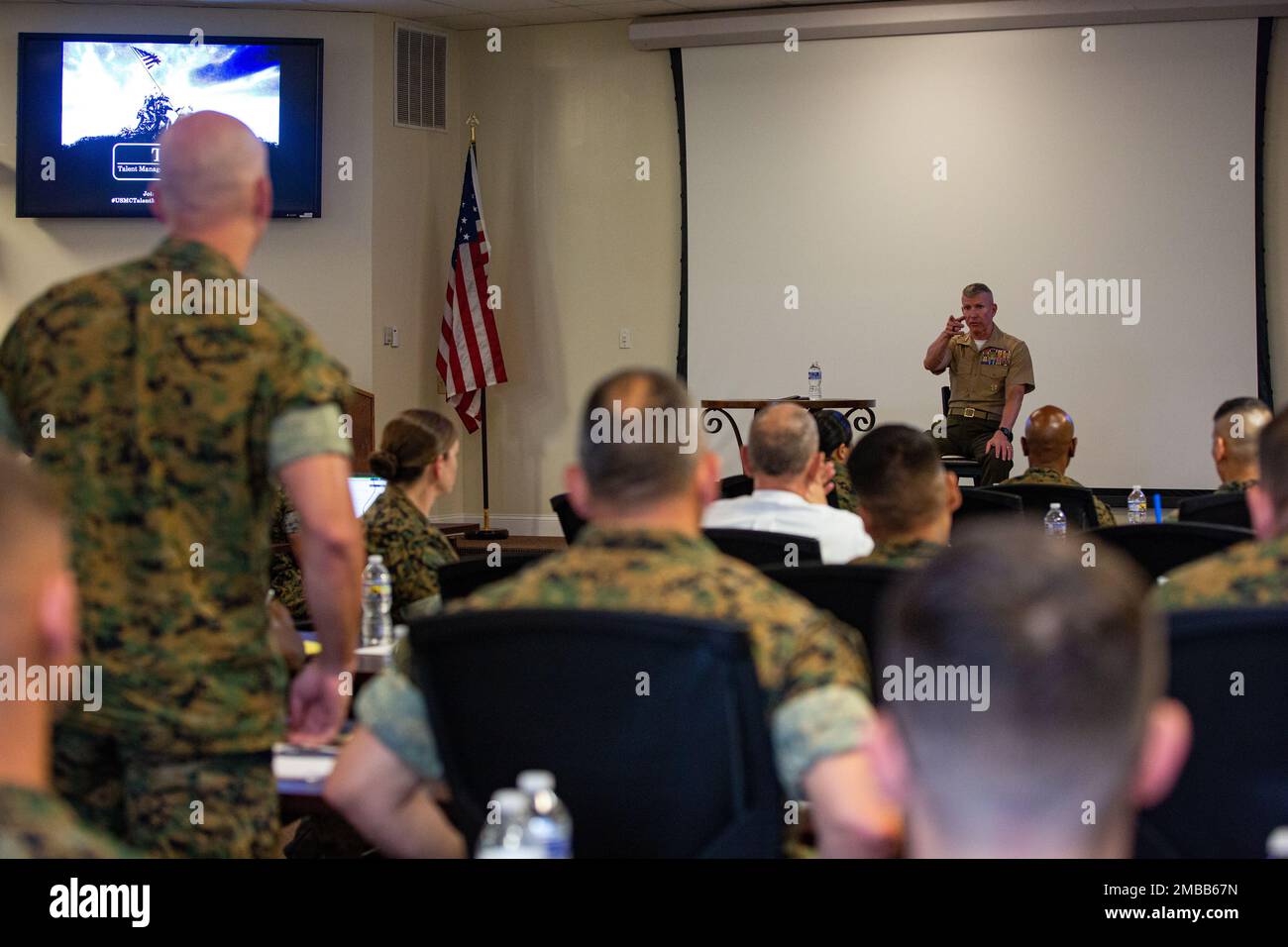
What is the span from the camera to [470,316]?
Result: 9.48m

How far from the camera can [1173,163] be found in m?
8.52

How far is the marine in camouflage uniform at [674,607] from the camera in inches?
65.1

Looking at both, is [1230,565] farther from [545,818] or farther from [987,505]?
[987,505]

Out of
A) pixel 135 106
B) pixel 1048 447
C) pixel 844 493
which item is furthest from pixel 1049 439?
pixel 135 106

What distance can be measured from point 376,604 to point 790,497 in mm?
1162

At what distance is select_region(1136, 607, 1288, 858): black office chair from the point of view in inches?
71.2

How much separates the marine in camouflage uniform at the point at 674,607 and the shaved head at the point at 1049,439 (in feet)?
11.7

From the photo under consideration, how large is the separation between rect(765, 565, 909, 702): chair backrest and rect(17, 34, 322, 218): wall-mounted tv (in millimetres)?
6949

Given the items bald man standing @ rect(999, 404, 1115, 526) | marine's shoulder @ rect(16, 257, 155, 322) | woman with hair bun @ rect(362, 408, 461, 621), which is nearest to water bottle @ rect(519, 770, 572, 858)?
marine's shoulder @ rect(16, 257, 155, 322)

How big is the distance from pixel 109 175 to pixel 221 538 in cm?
756

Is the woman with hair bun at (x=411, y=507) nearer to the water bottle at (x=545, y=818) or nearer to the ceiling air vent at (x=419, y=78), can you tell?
the water bottle at (x=545, y=818)
